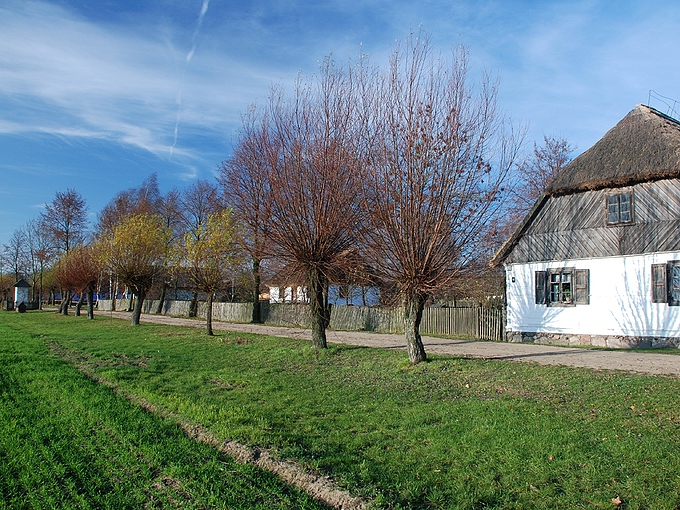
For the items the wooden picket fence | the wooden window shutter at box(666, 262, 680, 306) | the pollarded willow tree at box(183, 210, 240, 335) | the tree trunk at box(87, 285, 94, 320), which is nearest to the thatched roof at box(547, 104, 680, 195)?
the wooden window shutter at box(666, 262, 680, 306)

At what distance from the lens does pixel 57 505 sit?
4.59 m

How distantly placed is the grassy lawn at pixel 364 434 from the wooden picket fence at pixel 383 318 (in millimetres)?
9930

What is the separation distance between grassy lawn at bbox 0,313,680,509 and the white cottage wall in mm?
8726

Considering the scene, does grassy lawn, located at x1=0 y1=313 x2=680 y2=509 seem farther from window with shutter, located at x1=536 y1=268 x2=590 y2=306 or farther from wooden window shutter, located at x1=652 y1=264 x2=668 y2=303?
window with shutter, located at x1=536 y1=268 x2=590 y2=306

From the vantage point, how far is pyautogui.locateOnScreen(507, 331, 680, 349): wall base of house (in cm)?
1785

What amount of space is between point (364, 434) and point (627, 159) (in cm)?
1706

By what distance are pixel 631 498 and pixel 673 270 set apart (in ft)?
51.8

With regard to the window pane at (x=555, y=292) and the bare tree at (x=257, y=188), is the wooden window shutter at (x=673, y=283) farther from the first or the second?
the bare tree at (x=257, y=188)

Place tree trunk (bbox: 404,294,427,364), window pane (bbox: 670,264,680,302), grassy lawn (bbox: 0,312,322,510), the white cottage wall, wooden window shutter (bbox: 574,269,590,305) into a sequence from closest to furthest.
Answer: grassy lawn (bbox: 0,312,322,510), tree trunk (bbox: 404,294,427,364), window pane (bbox: 670,264,680,302), the white cottage wall, wooden window shutter (bbox: 574,269,590,305)

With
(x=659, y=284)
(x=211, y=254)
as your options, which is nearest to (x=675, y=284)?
(x=659, y=284)

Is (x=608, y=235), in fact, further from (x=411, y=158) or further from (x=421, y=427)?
(x=421, y=427)

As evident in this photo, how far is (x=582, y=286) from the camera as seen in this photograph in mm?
19938

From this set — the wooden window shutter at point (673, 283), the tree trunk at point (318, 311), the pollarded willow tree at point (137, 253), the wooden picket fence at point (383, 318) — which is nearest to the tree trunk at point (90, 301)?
the wooden picket fence at point (383, 318)

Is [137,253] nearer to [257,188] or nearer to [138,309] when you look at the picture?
[138,309]
